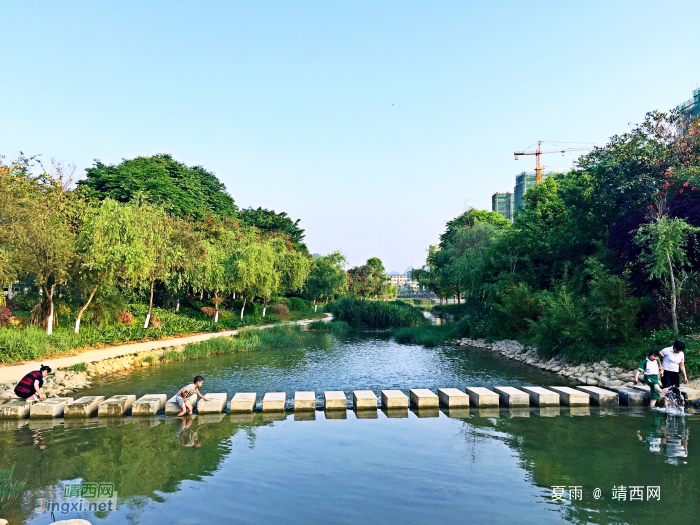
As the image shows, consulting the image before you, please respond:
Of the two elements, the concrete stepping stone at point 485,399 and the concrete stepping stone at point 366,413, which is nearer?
the concrete stepping stone at point 366,413

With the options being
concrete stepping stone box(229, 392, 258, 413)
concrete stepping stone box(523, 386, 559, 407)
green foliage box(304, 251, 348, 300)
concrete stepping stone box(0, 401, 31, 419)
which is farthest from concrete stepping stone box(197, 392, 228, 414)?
green foliage box(304, 251, 348, 300)

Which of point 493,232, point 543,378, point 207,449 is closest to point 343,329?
point 493,232

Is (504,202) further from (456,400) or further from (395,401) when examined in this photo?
(395,401)

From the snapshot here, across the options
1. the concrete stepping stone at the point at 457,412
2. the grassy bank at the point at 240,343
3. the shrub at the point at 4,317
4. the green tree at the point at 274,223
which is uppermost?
the green tree at the point at 274,223

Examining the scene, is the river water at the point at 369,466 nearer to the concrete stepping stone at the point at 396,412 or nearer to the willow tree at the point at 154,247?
the concrete stepping stone at the point at 396,412

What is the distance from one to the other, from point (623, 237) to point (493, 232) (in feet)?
72.2

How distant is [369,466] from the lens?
7117mm

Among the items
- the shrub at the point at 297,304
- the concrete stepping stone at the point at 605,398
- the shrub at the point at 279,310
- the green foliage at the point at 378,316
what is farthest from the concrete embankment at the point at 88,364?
the shrub at the point at 297,304

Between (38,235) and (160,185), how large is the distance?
25429 mm

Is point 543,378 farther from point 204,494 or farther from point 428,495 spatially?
point 204,494

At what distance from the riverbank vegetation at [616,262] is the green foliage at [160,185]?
70.0 feet

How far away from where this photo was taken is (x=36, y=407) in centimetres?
980

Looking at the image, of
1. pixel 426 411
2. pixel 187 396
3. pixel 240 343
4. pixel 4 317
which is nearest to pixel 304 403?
pixel 187 396

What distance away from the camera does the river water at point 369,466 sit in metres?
5.62
